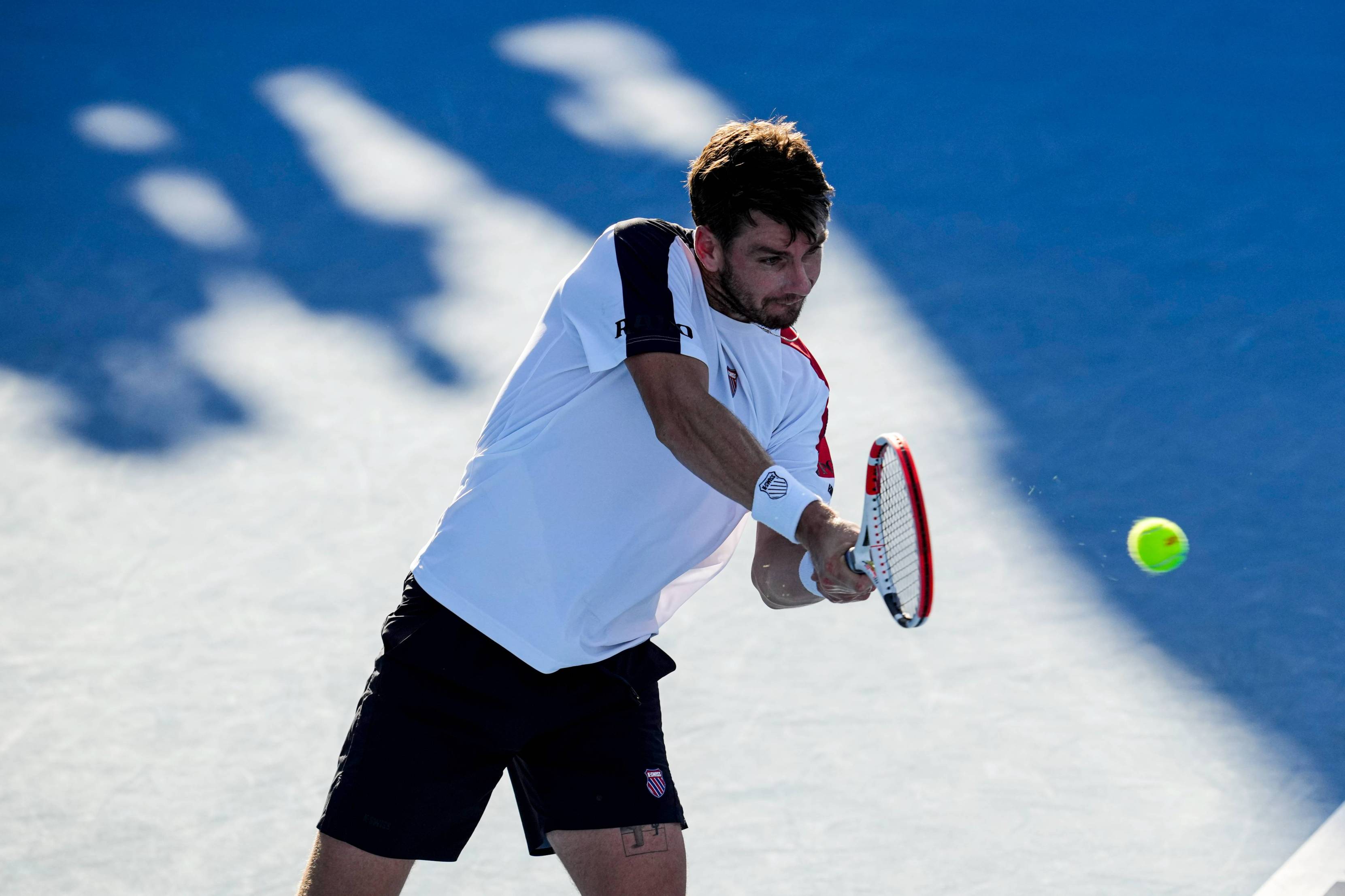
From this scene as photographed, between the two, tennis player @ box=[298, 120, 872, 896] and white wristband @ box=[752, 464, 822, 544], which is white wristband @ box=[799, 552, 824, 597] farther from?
white wristband @ box=[752, 464, 822, 544]

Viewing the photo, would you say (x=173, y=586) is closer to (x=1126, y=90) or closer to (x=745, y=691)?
(x=745, y=691)

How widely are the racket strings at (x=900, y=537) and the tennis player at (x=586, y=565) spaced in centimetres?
20

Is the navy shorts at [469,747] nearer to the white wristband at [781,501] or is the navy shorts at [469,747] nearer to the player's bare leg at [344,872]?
the player's bare leg at [344,872]

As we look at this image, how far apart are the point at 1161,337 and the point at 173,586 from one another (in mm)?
3852

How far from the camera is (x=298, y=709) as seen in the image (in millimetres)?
4000

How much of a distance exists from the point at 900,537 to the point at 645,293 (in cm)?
64

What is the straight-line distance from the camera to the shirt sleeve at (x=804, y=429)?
2795 millimetres

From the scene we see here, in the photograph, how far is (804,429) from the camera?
2811mm

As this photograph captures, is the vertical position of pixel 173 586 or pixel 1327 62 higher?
pixel 1327 62

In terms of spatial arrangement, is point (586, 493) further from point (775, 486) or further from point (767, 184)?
point (767, 184)

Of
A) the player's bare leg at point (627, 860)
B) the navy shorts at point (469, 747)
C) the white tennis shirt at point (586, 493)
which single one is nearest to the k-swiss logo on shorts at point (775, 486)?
the white tennis shirt at point (586, 493)

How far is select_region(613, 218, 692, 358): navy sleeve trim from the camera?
2.46m

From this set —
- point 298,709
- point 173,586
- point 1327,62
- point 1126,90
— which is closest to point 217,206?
point 173,586

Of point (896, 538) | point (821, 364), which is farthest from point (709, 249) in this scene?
point (821, 364)
